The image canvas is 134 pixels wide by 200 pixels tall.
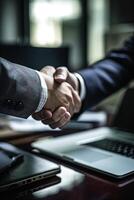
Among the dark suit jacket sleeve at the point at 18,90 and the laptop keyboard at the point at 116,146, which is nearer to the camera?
the dark suit jacket sleeve at the point at 18,90

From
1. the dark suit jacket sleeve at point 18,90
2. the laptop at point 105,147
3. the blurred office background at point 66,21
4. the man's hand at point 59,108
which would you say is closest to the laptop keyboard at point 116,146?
the laptop at point 105,147

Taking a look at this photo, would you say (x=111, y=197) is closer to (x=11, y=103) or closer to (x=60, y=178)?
(x=60, y=178)

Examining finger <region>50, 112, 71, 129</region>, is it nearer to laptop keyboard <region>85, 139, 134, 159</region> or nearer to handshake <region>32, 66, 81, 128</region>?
handshake <region>32, 66, 81, 128</region>

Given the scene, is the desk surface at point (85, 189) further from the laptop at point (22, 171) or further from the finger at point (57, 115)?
the finger at point (57, 115)

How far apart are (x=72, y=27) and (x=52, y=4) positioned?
1.35 ft

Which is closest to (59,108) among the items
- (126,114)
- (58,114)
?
(58,114)

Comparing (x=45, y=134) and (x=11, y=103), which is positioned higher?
(x=11, y=103)

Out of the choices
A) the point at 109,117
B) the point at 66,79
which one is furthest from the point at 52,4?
the point at 66,79

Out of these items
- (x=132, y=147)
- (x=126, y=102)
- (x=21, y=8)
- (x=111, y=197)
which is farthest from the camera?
(x=21, y=8)

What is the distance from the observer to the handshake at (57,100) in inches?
29.5

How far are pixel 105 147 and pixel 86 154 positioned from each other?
0.23ft

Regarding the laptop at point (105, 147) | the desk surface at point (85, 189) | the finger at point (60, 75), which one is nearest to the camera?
the desk surface at point (85, 189)

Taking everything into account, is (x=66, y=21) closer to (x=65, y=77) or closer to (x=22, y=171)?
(x=65, y=77)

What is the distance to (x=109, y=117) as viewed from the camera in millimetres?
1320
